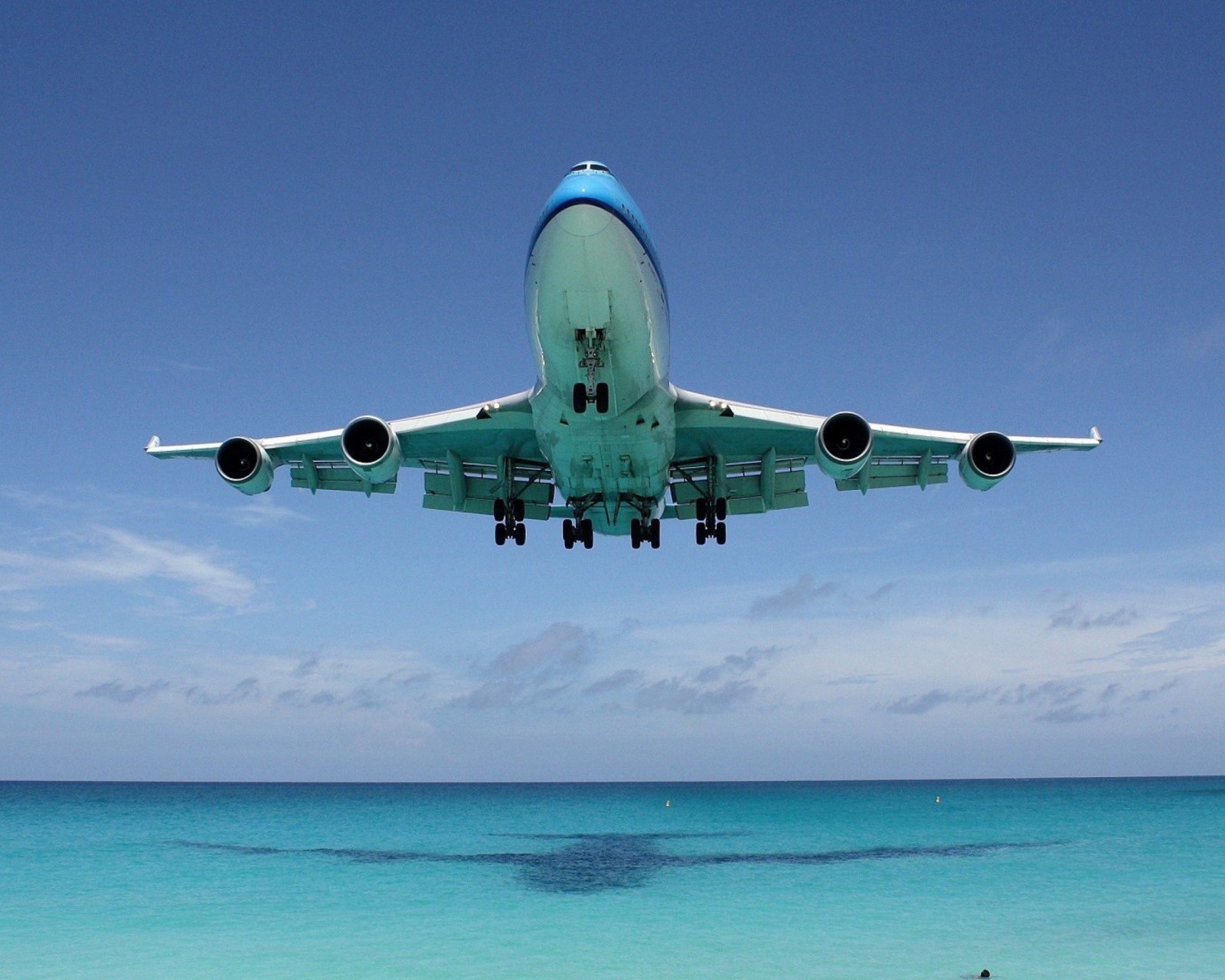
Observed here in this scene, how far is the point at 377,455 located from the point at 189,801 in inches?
6301

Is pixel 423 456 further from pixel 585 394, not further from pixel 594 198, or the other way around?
pixel 594 198

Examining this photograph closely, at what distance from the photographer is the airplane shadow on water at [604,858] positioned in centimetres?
5622

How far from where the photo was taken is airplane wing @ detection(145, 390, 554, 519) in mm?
22750

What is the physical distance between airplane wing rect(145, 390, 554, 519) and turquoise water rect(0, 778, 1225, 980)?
14918 mm

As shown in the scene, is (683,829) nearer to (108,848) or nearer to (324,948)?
(108,848)

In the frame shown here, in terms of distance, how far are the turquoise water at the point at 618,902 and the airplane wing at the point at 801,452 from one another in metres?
14.7

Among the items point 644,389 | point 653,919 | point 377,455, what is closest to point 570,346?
point 644,389

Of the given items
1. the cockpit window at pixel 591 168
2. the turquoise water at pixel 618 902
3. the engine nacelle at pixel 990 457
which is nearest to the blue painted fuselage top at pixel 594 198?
the cockpit window at pixel 591 168

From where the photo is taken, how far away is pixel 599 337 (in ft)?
60.4

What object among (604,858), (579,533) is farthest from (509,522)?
(604,858)

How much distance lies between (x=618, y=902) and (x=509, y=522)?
24629 mm

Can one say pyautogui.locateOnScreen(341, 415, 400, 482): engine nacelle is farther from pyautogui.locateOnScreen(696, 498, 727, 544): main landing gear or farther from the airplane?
pyautogui.locateOnScreen(696, 498, 727, 544): main landing gear

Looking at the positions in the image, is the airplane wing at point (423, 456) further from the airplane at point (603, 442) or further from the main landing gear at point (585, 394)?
the main landing gear at point (585, 394)

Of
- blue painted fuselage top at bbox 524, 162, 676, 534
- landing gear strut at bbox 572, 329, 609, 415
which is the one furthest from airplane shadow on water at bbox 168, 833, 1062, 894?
landing gear strut at bbox 572, 329, 609, 415
